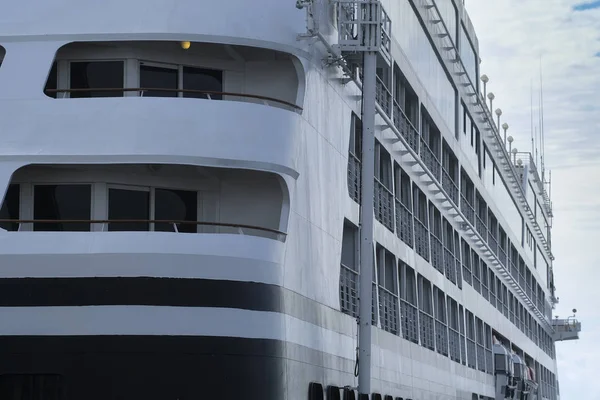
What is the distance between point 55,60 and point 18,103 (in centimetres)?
127

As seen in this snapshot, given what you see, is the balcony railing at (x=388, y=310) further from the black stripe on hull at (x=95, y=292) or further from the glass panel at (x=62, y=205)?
the black stripe on hull at (x=95, y=292)

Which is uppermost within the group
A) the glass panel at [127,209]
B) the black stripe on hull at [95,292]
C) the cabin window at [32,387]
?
the glass panel at [127,209]

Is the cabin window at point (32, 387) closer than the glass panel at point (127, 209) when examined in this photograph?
Yes

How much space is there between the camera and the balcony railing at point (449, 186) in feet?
116

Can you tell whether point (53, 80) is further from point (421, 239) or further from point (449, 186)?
point (449, 186)

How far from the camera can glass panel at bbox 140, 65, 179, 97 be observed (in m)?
18.9

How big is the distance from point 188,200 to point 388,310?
8.00 metres

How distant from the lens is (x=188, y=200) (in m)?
18.8

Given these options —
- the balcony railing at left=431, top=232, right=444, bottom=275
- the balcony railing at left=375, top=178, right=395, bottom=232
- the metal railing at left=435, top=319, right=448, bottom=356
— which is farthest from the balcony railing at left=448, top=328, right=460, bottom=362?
the balcony railing at left=375, top=178, right=395, bottom=232

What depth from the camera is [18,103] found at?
697 inches

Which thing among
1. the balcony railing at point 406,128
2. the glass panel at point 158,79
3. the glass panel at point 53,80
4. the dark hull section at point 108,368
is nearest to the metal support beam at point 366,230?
the glass panel at point 158,79

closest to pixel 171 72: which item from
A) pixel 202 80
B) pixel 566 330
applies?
pixel 202 80

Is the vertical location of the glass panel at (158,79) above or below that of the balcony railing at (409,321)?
above

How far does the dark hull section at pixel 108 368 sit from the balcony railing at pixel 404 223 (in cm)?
1114
